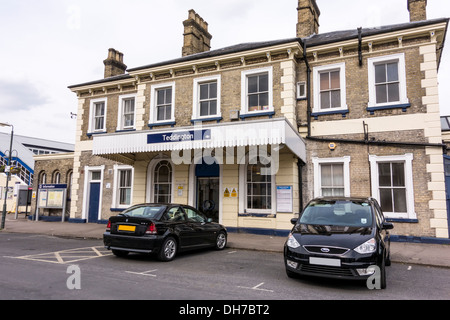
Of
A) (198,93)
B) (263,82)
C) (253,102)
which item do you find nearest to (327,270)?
(253,102)

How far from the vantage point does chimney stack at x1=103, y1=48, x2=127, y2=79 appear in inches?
821

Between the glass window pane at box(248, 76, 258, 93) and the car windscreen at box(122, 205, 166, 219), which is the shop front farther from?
the car windscreen at box(122, 205, 166, 219)

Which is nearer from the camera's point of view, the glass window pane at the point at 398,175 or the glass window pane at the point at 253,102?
the glass window pane at the point at 398,175

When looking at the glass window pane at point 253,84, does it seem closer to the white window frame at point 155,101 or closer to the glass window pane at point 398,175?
the white window frame at point 155,101

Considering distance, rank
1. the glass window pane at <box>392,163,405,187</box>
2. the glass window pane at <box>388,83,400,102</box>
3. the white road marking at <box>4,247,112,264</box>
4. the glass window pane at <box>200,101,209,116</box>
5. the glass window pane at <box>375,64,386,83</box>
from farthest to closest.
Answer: the glass window pane at <box>200,101,209,116</box> → the glass window pane at <box>375,64,386,83</box> → the glass window pane at <box>388,83,400,102</box> → the glass window pane at <box>392,163,405,187</box> → the white road marking at <box>4,247,112,264</box>

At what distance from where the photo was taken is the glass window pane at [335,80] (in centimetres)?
1335

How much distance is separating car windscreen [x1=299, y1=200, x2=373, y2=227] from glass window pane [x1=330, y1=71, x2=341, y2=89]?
23.9ft

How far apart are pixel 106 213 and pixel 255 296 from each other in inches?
530

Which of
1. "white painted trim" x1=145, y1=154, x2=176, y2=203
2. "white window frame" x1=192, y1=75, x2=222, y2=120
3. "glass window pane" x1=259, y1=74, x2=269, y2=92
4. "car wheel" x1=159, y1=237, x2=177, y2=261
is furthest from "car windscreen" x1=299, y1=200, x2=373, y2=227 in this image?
"white painted trim" x1=145, y1=154, x2=176, y2=203

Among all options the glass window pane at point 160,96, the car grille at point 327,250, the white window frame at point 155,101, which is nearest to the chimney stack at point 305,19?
the white window frame at point 155,101

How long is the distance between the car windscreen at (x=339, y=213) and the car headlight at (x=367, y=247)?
0.71 metres

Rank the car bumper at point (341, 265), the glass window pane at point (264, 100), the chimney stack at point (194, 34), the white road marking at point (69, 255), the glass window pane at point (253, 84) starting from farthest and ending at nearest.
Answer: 1. the chimney stack at point (194, 34)
2. the glass window pane at point (253, 84)
3. the glass window pane at point (264, 100)
4. the white road marking at point (69, 255)
5. the car bumper at point (341, 265)

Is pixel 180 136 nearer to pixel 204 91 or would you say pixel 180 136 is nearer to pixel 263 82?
pixel 204 91
